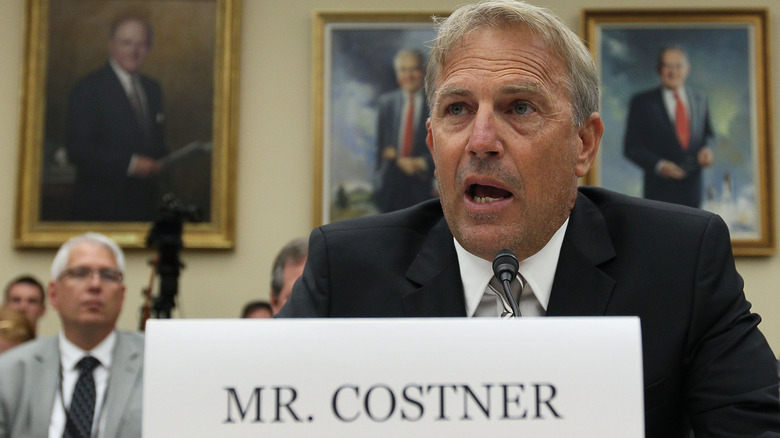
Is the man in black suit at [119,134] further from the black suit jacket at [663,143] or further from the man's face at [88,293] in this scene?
the black suit jacket at [663,143]

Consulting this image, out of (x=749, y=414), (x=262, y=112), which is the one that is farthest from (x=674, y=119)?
(x=749, y=414)

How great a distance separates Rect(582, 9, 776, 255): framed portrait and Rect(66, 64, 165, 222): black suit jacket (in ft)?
9.76

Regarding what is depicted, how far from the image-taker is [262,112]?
6.20 m

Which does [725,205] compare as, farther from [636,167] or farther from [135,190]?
[135,190]

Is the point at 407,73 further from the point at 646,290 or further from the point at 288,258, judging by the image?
the point at 646,290

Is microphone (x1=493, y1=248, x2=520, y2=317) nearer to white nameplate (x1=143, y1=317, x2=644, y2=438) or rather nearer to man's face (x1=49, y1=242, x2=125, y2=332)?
white nameplate (x1=143, y1=317, x2=644, y2=438)

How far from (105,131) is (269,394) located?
5.27 metres

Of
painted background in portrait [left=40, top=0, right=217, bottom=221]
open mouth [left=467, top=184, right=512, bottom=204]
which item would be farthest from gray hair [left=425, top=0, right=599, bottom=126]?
painted background in portrait [left=40, top=0, right=217, bottom=221]

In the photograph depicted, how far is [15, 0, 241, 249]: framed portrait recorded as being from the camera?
6082mm

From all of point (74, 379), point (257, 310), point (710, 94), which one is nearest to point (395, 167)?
point (257, 310)

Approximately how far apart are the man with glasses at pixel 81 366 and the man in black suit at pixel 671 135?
351 cm

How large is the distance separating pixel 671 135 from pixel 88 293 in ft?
12.8

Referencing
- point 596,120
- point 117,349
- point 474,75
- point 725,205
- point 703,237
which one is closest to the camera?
point 474,75

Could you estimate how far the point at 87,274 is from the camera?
14.1ft
